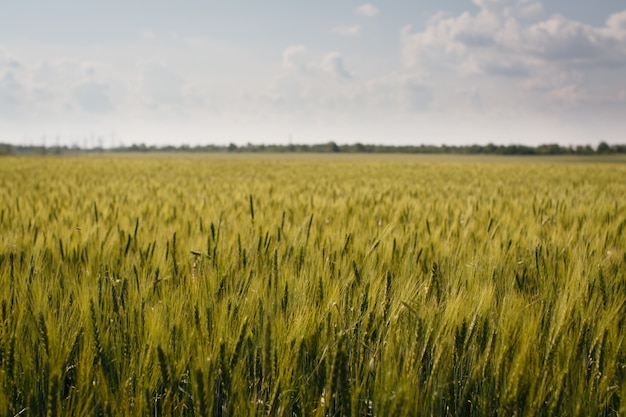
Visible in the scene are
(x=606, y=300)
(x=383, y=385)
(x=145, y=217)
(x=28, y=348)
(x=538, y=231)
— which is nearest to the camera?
(x=383, y=385)

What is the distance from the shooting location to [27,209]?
410 cm

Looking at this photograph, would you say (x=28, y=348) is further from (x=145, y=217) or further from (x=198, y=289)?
(x=145, y=217)

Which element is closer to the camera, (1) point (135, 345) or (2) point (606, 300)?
(1) point (135, 345)

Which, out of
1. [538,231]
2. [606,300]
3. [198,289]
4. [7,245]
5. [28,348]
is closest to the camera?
[28,348]

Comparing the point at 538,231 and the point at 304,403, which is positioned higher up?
the point at 538,231

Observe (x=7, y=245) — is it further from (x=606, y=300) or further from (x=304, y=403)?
(x=606, y=300)

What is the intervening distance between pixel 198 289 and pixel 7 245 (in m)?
1.49

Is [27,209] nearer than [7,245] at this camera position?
No

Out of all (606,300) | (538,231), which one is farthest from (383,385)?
(538,231)

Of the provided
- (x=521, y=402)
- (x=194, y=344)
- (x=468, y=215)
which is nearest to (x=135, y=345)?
(x=194, y=344)

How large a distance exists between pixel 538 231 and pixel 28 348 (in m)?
3.05

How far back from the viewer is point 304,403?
4.05 feet

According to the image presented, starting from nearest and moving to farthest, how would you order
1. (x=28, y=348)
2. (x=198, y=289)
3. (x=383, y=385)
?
(x=383, y=385) < (x=28, y=348) < (x=198, y=289)

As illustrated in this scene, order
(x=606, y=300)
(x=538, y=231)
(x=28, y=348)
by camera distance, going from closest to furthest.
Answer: (x=28, y=348), (x=606, y=300), (x=538, y=231)
